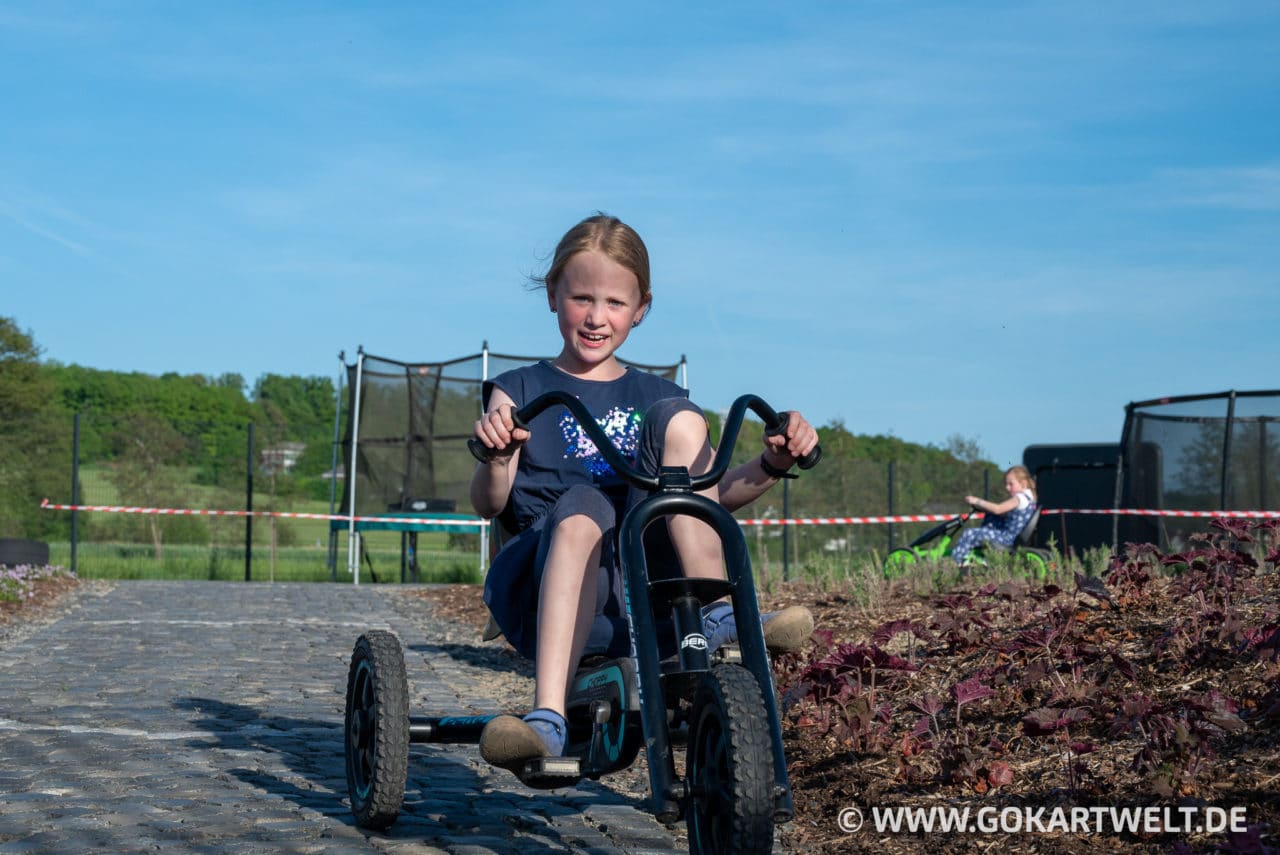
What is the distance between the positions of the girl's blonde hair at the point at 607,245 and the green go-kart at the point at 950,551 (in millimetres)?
4648

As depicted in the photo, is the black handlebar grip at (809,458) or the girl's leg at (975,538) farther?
the girl's leg at (975,538)

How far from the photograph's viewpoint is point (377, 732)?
381cm

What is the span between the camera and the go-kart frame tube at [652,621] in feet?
9.27

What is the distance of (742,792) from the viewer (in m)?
2.62

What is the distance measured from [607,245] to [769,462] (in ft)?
2.65

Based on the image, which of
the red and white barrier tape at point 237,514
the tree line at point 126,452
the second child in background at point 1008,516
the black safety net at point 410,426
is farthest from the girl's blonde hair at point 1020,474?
the tree line at point 126,452

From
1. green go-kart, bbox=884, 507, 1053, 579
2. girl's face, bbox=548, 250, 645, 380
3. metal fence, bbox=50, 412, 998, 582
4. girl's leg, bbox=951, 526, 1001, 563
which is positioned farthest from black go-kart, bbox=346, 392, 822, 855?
metal fence, bbox=50, 412, 998, 582

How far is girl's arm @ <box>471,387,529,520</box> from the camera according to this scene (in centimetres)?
337

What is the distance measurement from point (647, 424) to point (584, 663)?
0.66 meters

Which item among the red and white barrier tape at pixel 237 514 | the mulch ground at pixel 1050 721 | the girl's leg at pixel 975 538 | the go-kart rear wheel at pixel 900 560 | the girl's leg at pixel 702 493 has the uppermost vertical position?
the girl's leg at pixel 702 493

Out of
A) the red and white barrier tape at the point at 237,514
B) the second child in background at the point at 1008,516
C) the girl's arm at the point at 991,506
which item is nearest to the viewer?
the girl's arm at the point at 991,506

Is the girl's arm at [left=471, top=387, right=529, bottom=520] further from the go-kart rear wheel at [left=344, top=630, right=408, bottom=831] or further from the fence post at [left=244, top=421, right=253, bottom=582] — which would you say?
the fence post at [left=244, top=421, right=253, bottom=582]

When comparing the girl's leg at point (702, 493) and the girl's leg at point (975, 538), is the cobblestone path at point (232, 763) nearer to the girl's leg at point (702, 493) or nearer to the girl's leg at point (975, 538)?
the girl's leg at point (702, 493)

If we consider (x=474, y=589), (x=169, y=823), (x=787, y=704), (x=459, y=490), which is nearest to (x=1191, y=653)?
(x=787, y=704)
